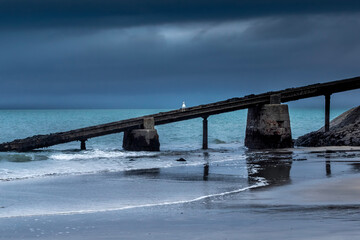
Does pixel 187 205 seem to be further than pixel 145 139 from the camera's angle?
No

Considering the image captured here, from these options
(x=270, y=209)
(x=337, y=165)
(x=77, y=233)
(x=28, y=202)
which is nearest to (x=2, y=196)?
(x=28, y=202)

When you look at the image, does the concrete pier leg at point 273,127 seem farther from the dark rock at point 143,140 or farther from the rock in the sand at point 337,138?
the dark rock at point 143,140

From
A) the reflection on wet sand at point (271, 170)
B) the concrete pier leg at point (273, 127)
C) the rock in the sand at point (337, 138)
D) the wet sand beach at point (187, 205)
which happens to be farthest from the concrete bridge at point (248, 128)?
the wet sand beach at point (187, 205)

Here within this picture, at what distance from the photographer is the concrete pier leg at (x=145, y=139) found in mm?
36000

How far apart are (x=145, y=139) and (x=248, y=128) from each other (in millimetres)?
8905

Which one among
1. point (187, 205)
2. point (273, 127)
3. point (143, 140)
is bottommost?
point (187, 205)

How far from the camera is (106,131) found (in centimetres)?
3638

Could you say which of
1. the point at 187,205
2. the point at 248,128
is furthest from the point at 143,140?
the point at 187,205

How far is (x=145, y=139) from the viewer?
118ft

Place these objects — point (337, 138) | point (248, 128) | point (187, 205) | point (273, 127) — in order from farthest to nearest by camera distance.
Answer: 1. point (248, 128)
2. point (337, 138)
3. point (273, 127)
4. point (187, 205)

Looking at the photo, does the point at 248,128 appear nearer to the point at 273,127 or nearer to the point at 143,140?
the point at 273,127

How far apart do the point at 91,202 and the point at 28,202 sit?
161cm

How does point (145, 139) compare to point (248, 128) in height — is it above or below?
below

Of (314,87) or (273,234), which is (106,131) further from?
(273,234)
